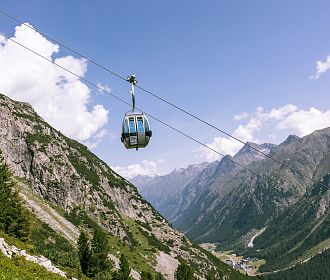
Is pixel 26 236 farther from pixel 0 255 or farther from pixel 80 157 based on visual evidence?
pixel 80 157

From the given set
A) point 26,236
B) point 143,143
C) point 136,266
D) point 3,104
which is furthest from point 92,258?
point 3,104

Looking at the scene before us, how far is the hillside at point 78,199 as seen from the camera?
126250 mm

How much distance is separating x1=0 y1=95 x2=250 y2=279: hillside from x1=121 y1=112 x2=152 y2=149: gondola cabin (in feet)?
276

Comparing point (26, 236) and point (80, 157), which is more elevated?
point (80, 157)

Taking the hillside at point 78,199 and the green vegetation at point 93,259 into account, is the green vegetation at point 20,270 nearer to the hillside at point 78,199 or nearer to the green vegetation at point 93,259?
the green vegetation at point 93,259

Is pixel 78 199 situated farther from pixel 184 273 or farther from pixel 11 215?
pixel 11 215

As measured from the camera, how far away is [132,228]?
15600 centimetres

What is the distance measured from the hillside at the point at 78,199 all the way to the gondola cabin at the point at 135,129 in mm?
84240

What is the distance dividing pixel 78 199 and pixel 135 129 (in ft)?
402

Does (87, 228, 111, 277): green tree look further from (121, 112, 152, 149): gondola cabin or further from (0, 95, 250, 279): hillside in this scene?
(121, 112, 152, 149): gondola cabin

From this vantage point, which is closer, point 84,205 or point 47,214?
point 47,214

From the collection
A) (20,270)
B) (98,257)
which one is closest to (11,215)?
(98,257)

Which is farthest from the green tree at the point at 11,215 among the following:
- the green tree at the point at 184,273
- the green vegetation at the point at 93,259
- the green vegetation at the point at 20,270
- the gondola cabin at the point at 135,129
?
the gondola cabin at the point at 135,129

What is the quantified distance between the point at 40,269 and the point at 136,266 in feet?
283
